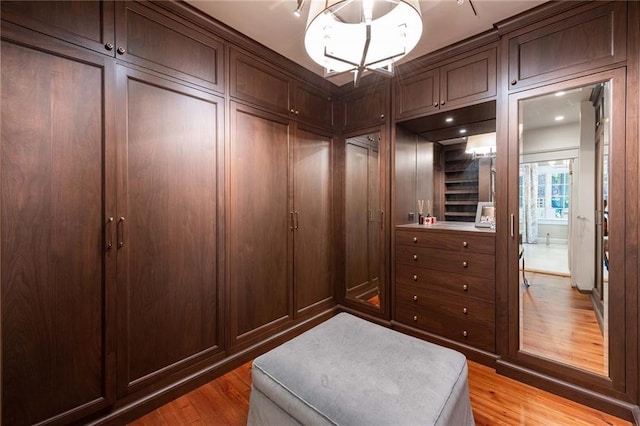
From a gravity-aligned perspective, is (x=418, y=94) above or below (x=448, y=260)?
above

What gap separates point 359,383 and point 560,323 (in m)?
1.79

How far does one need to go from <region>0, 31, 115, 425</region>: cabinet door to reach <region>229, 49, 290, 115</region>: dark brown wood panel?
873mm

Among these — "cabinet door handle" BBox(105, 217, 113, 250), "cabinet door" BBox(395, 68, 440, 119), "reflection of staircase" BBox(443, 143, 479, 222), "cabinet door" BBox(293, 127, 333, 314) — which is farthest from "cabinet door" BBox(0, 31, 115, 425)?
"reflection of staircase" BBox(443, 143, 479, 222)

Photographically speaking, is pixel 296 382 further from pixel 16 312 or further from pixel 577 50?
pixel 577 50

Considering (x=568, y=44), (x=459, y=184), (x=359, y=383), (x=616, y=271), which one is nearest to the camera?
(x=359, y=383)

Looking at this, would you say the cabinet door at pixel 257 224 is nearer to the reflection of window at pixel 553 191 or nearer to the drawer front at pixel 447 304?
the drawer front at pixel 447 304

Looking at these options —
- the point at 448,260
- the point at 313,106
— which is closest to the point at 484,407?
the point at 448,260

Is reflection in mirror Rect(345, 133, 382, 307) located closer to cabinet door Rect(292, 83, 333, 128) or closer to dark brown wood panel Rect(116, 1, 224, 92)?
cabinet door Rect(292, 83, 333, 128)

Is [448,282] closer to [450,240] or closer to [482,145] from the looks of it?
[450,240]

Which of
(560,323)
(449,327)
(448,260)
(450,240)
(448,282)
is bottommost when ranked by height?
(449,327)

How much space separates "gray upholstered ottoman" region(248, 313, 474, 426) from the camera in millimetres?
1050

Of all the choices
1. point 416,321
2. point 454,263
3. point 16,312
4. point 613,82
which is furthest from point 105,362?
point 613,82

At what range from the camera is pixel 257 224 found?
236cm

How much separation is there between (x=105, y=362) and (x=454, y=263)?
2.55 m
